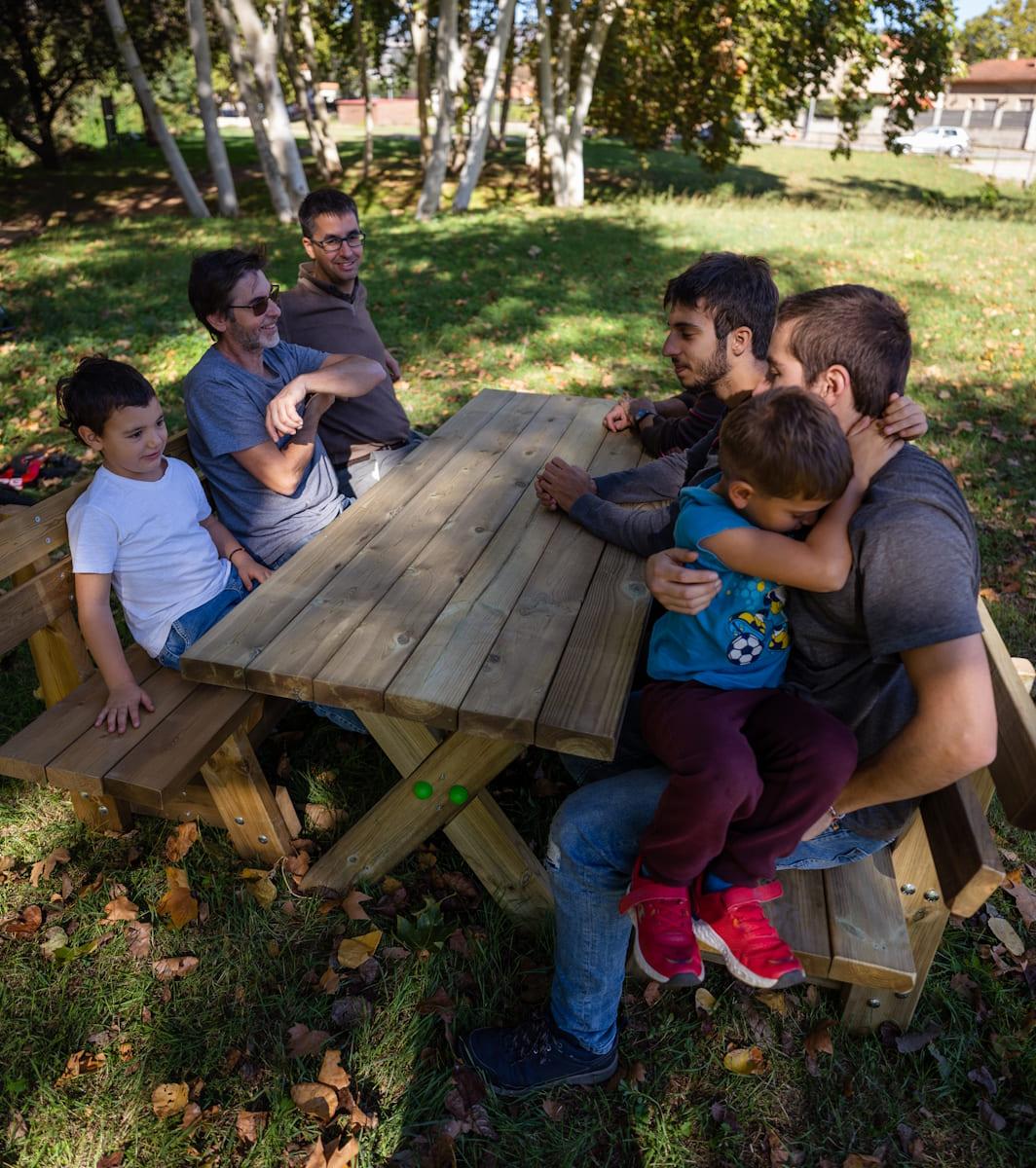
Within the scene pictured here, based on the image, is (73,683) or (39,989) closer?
(39,989)

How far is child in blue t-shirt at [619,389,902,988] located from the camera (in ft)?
5.98

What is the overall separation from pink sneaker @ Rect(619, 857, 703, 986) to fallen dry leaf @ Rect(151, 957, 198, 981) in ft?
4.71

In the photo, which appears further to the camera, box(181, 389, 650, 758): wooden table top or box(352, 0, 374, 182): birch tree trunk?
box(352, 0, 374, 182): birch tree trunk

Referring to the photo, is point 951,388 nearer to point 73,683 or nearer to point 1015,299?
point 1015,299

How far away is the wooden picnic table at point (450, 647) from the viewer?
2.09 meters

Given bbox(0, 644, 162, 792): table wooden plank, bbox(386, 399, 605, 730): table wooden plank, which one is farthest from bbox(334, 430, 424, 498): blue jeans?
bbox(0, 644, 162, 792): table wooden plank

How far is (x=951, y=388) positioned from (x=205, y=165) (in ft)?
70.1

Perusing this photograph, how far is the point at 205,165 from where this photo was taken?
73.1 ft

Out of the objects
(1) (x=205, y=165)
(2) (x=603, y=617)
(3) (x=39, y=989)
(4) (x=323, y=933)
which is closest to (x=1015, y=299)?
(2) (x=603, y=617)

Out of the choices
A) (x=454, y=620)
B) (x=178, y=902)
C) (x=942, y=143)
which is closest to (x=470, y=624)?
(x=454, y=620)

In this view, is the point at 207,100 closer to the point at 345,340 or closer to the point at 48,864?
the point at 345,340

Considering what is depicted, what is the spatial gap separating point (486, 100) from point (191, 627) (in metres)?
12.3

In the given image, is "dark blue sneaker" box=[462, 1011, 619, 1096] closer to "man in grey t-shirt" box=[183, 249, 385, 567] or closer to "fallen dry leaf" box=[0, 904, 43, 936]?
"fallen dry leaf" box=[0, 904, 43, 936]

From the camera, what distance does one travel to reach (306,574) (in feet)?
8.66
